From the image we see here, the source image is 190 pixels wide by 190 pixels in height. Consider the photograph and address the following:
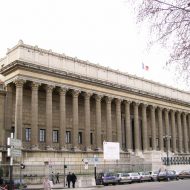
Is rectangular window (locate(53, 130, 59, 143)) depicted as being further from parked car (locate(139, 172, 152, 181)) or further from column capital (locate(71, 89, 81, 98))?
parked car (locate(139, 172, 152, 181))

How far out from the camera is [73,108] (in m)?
59.2

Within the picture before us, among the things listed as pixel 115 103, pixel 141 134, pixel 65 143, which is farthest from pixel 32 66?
pixel 141 134

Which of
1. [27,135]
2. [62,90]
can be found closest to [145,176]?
[62,90]

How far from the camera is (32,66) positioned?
54.1 meters

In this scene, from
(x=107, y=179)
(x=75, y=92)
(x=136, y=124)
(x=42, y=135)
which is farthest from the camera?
(x=136, y=124)

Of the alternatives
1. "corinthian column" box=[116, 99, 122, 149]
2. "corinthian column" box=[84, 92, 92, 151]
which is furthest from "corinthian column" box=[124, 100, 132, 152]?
"corinthian column" box=[84, 92, 92, 151]

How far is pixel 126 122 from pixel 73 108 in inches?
524

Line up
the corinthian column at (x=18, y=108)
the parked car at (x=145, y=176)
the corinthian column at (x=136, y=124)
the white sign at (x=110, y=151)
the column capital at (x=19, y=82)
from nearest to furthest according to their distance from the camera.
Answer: the white sign at (x=110, y=151) < the parked car at (x=145, y=176) < the corinthian column at (x=18, y=108) < the column capital at (x=19, y=82) < the corinthian column at (x=136, y=124)

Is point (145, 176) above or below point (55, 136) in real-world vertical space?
below

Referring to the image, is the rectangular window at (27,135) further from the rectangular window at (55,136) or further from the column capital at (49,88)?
the column capital at (49,88)

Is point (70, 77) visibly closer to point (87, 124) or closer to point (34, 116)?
point (87, 124)

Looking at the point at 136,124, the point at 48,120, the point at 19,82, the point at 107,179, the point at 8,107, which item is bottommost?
the point at 107,179

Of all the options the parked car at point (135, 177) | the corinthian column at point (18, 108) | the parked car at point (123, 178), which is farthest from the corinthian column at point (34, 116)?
the parked car at point (135, 177)

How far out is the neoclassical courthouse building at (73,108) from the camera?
53.9 metres
